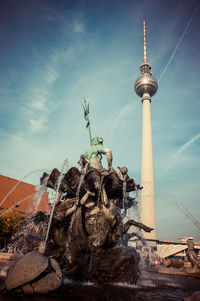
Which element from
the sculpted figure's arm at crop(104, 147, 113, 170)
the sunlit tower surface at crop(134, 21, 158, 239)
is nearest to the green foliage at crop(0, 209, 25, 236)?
the sunlit tower surface at crop(134, 21, 158, 239)

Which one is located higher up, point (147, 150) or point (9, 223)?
point (147, 150)

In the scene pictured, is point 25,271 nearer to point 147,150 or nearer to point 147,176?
point 147,176

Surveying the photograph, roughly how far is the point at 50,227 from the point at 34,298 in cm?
376

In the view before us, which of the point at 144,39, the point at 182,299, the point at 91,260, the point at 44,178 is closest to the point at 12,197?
the point at 44,178

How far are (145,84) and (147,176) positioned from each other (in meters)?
23.7

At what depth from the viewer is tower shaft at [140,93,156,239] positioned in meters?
39.5

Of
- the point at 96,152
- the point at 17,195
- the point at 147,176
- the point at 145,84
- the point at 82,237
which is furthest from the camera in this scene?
the point at 145,84

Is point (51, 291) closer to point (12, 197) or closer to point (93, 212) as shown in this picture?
point (93, 212)

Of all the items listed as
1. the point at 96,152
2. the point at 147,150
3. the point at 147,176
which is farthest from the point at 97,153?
the point at 147,150

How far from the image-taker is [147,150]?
147ft

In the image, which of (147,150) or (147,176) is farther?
(147,150)

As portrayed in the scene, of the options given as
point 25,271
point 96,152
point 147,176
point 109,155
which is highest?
point 147,176

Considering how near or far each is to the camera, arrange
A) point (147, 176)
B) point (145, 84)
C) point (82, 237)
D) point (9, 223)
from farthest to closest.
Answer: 1. point (145, 84)
2. point (147, 176)
3. point (9, 223)
4. point (82, 237)

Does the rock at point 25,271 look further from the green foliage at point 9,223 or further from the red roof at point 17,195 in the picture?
the red roof at point 17,195
